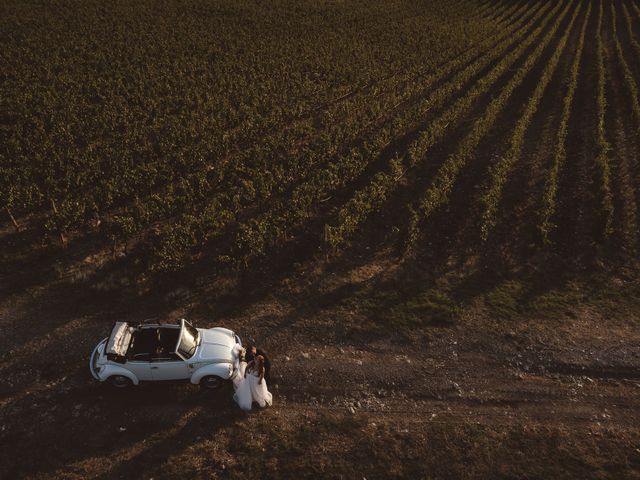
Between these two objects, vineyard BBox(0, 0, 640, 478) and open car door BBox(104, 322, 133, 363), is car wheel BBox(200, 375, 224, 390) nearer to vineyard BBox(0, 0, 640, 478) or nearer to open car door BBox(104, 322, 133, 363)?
vineyard BBox(0, 0, 640, 478)

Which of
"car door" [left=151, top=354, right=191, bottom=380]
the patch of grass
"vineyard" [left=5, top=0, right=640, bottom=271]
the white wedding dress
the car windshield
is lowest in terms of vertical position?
the patch of grass

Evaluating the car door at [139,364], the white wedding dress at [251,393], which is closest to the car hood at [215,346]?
the white wedding dress at [251,393]

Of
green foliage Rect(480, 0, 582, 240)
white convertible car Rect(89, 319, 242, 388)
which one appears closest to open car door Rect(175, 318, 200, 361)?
white convertible car Rect(89, 319, 242, 388)

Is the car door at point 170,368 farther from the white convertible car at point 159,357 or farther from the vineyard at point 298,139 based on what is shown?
the vineyard at point 298,139

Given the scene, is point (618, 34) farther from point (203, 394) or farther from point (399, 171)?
point (203, 394)

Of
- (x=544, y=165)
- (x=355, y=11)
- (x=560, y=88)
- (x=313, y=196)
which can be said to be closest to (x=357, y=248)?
(x=313, y=196)
